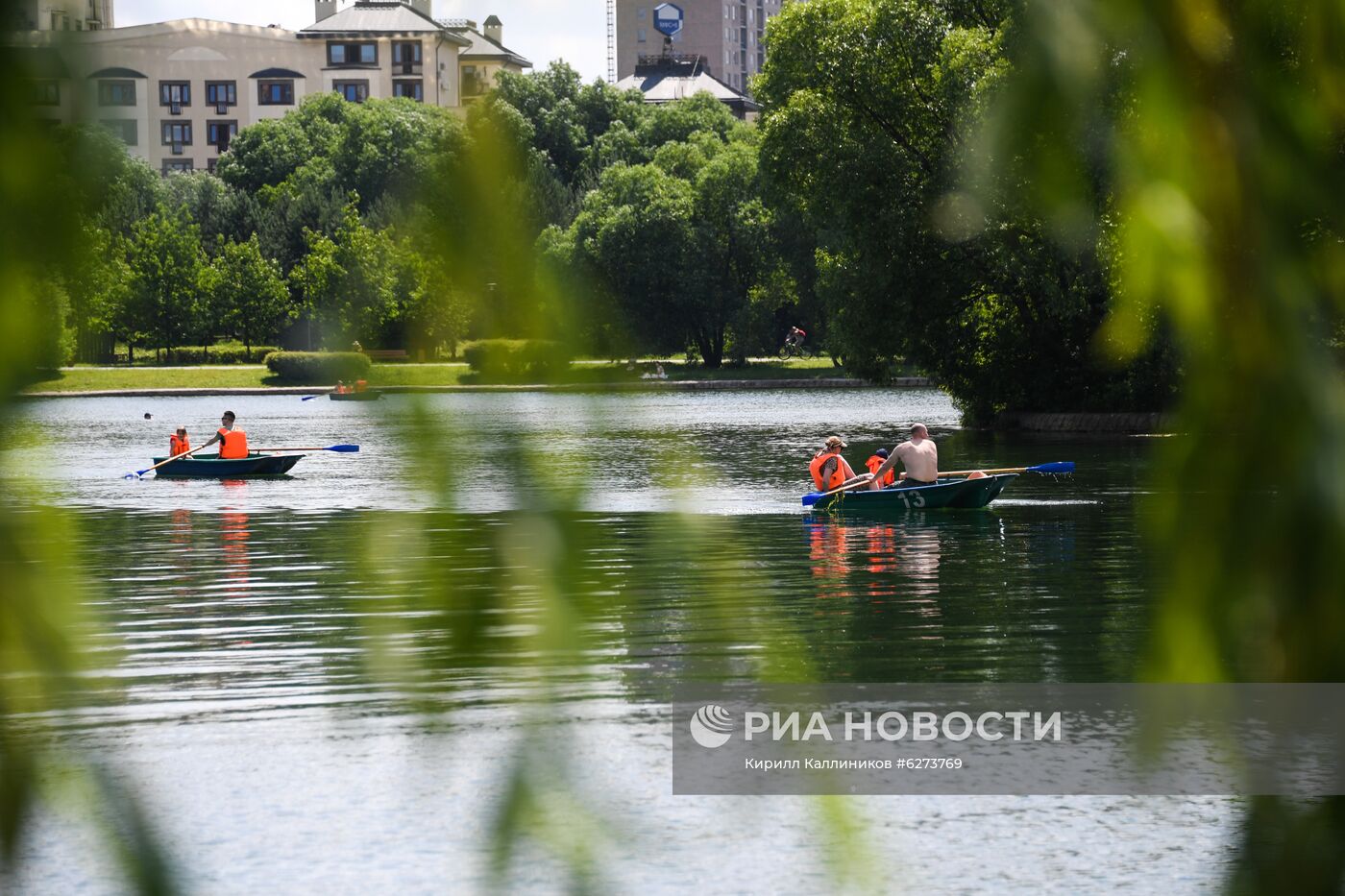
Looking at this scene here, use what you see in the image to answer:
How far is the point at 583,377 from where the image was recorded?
4.81ft

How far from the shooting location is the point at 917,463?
90.8 feet

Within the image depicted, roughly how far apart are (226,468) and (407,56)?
122 feet

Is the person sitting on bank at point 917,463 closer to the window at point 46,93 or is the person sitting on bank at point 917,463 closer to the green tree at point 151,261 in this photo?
the green tree at point 151,261

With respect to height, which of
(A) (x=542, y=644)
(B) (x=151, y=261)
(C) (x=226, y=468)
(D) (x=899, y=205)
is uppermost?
(D) (x=899, y=205)

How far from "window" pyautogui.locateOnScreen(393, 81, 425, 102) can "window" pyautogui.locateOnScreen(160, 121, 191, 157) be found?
19cm

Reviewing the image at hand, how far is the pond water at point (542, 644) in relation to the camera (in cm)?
148

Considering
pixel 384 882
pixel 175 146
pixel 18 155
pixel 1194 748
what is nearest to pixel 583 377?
pixel 175 146

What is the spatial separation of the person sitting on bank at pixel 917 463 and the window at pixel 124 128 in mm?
26566

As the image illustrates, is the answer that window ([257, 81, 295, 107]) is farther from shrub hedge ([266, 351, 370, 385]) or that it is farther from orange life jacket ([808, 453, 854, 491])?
orange life jacket ([808, 453, 854, 491])

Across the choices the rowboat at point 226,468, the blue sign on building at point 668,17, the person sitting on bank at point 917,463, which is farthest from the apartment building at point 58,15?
the blue sign on building at point 668,17

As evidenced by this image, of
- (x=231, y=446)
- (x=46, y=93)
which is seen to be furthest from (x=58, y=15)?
(x=231, y=446)

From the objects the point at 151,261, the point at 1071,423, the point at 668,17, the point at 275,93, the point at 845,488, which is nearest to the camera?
the point at 151,261

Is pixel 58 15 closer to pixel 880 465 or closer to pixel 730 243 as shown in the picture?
pixel 880 465

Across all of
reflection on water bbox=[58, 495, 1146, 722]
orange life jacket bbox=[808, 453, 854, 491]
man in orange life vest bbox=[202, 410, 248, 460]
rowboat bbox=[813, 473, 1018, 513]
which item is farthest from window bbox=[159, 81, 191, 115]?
man in orange life vest bbox=[202, 410, 248, 460]
